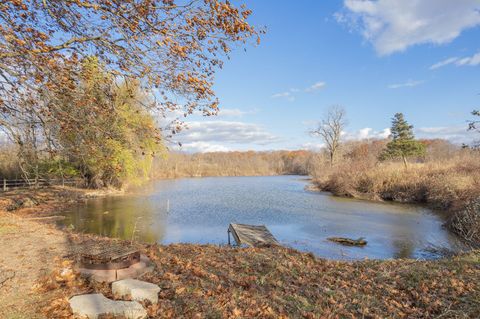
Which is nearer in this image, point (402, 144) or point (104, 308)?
point (104, 308)

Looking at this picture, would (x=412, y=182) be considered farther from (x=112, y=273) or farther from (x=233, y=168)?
(x=233, y=168)

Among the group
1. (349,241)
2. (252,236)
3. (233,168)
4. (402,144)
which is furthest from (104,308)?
(233,168)

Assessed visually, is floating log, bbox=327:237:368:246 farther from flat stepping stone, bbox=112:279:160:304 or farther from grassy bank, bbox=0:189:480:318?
flat stepping stone, bbox=112:279:160:304

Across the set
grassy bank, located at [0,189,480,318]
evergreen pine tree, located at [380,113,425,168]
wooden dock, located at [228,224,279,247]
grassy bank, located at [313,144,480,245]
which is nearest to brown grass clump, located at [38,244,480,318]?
grassy bank, located at [0,189,480,318]

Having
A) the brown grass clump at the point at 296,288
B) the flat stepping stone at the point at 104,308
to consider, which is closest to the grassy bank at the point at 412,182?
the brown grass clump at the point at 296,288

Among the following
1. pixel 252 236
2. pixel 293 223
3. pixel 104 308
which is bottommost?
pixel 293 223

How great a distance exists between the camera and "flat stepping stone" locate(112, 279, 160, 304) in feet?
15.5

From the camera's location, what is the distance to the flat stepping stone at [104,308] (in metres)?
4.24

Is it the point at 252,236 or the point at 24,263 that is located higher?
the point at 24,263

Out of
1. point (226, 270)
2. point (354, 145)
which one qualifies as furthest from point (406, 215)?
point (354, 145)

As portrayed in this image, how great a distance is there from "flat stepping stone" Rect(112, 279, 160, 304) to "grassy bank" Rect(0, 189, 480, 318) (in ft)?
0.44

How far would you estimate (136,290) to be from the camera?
476 cm

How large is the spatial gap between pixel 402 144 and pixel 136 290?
139ft

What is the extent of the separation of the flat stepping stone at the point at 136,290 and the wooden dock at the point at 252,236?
19.6 ft
